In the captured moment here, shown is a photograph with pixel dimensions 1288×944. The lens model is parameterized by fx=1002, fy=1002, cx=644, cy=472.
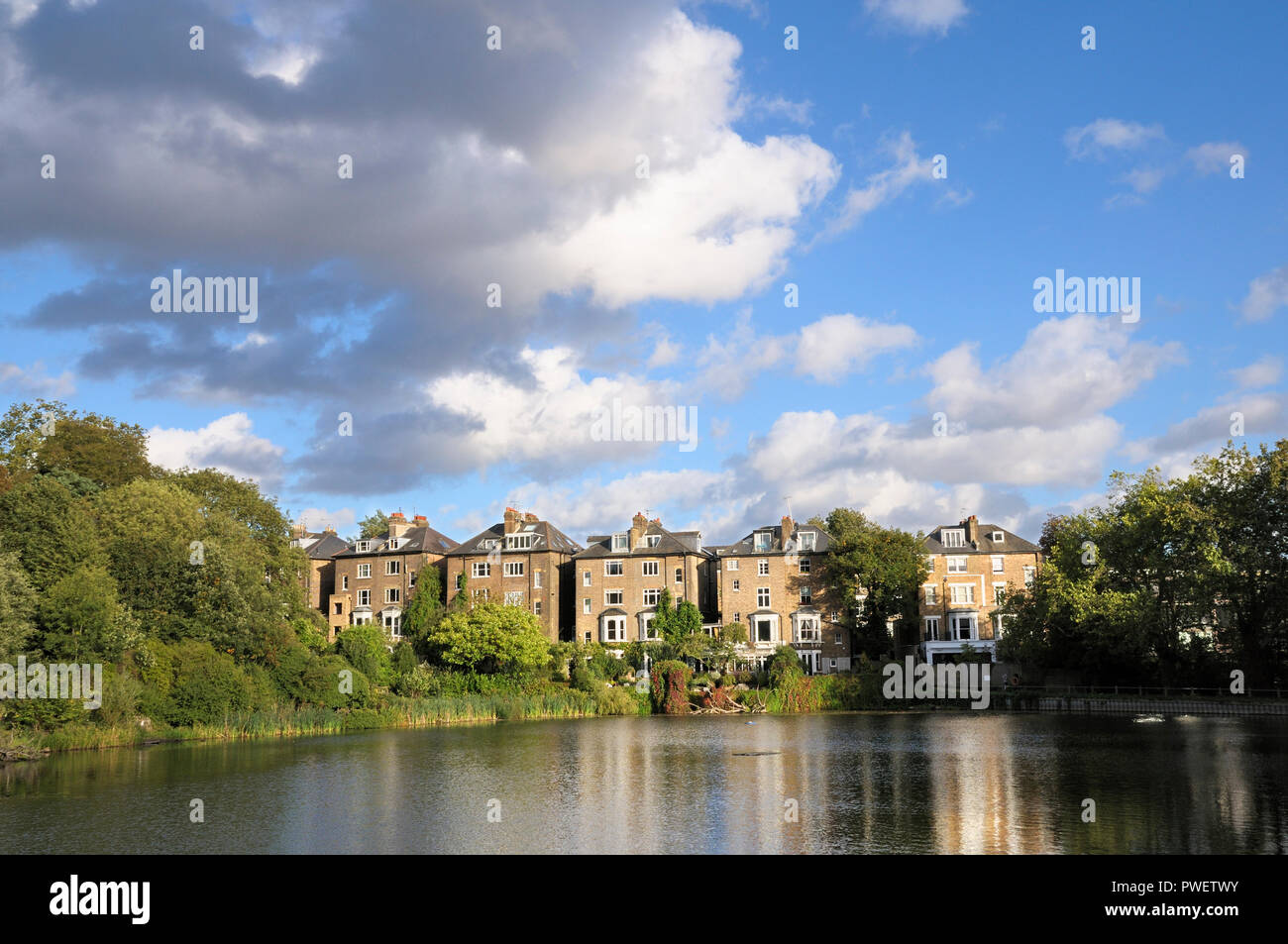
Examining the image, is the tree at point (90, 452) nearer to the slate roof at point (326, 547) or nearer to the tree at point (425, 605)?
the tree at point (425, 605)

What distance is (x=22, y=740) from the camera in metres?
34.1

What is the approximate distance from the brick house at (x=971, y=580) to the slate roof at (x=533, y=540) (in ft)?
91.1

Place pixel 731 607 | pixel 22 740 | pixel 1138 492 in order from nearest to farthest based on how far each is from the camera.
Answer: pixel 22 740
pixel 1138 492
pixel 731 607

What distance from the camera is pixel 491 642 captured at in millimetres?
58562

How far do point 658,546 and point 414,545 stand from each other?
19.6 m

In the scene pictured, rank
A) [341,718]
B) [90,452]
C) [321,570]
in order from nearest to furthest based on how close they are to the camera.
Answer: [341,718] → [90,452] → [321,570]

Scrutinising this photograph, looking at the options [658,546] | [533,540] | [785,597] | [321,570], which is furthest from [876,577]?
[321,570]

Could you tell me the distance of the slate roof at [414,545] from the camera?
78.7m

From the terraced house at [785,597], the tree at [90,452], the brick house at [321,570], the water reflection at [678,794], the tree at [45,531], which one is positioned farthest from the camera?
the brick house at [321,570]

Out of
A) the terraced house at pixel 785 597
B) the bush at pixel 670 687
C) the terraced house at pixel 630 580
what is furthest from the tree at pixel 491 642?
the terraced house at pixel 785 597

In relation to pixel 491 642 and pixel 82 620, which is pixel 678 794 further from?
pixel 491 642
